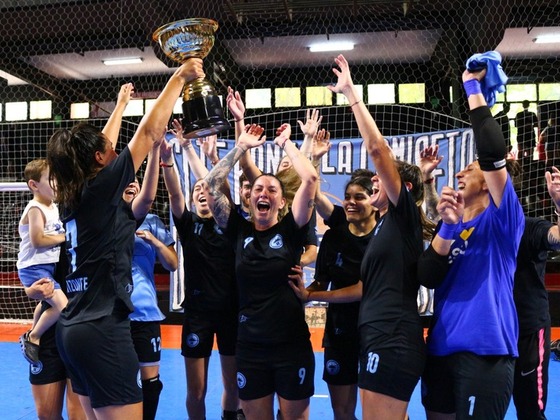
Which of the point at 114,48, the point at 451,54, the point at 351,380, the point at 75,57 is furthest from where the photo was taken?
the point at 75,57

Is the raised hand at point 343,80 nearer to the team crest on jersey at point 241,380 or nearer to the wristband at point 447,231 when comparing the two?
the wristband at point 447,231

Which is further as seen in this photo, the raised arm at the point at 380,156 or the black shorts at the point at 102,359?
the raised arm at the point at 380,156

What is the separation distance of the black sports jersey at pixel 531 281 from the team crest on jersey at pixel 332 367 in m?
1.07

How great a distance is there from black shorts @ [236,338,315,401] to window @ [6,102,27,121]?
1793cm

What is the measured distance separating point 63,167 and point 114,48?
1255 cm

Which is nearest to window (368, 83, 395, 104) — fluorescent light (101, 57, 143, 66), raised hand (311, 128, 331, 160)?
fluorescent light (101, 57, 143, 66)

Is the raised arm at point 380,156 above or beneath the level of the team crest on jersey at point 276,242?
above

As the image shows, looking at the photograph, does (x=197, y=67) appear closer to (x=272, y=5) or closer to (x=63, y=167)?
(x=63, y=167)

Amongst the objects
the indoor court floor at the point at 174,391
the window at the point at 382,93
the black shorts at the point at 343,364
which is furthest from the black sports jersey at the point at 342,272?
the window at the point at 382,93

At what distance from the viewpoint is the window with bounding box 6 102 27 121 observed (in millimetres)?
18812

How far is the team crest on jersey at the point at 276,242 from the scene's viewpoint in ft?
11.0

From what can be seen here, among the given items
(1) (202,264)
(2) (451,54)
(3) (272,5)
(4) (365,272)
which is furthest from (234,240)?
(2) (451,54)

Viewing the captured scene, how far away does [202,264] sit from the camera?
4.10 metres

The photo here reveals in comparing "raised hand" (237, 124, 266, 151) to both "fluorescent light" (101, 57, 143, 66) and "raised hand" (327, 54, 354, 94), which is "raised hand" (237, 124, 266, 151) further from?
"fluorescent light" (101, 57, 143, 66)
